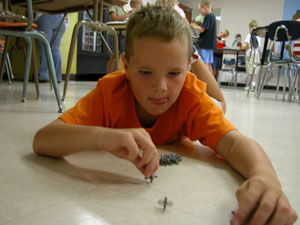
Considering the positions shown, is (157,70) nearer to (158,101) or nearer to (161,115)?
(158,101)

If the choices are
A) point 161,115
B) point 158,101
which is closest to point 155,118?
point 161,115

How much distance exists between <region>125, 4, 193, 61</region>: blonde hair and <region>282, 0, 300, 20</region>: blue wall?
25.5ft

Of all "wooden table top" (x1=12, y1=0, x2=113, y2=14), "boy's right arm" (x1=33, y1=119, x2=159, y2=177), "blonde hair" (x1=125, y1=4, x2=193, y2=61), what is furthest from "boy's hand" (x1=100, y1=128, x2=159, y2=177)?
"wooden table top" (x1=12, y1=0, x2=113, y2=14)

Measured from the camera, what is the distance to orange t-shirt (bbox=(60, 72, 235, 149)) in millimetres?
767

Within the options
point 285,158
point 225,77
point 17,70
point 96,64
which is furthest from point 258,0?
point 285,158

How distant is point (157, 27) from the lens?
69 centimetres

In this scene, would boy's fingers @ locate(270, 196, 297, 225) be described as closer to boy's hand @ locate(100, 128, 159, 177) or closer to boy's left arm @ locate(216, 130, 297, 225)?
boy's left arm @ locate(216, 130, 297, 225)


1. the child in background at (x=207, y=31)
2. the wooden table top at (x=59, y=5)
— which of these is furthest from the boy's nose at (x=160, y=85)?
the child in background at (x=207, y=31)

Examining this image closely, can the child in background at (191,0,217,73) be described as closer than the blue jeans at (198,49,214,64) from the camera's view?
Yes

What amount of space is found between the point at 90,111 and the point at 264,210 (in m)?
0.52

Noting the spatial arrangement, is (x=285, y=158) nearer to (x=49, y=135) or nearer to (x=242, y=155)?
(x=242, y=155)

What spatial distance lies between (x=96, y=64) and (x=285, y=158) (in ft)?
15.5

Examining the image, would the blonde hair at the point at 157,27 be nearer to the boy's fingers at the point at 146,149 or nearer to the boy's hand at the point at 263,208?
the boy's fingers at the point at 146,149

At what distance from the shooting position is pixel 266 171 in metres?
0.53
